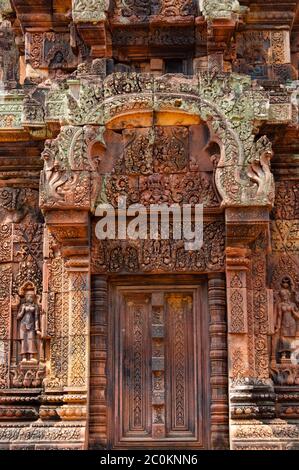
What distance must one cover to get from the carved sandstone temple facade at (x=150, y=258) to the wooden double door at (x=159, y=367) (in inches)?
0.7

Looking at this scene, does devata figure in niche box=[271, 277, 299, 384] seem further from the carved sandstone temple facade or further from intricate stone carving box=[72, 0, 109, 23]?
intricate stone carving box=[72, 0, 109, 23]

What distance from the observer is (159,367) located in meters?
10.3

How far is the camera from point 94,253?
10477 mm

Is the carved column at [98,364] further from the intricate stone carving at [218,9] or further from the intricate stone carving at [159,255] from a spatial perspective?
the intricate stone carving at [218,9]

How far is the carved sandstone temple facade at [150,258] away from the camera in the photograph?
33.0ft

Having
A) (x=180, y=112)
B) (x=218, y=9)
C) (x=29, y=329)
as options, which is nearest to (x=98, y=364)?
(x=29, y=329)

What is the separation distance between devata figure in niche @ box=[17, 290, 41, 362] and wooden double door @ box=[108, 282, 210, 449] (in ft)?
3.16

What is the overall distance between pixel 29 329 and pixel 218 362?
241 cm

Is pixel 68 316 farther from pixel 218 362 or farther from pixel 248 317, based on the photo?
pixel 248 317

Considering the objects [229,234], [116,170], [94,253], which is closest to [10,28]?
[116,170]

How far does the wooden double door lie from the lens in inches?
404

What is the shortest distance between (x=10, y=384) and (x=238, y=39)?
5498 millimetres
